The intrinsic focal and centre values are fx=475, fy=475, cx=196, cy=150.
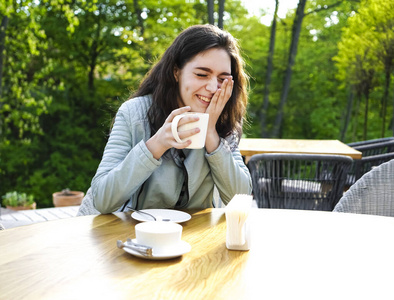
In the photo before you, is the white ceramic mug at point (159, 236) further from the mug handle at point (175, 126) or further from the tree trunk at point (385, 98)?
the tree trunk at point (385, 98)

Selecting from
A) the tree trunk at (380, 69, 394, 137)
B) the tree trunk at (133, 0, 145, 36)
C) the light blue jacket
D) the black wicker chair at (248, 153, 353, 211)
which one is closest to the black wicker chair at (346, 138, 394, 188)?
the black wicker chair at (248, 153, 353, 211)

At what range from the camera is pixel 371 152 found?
4227 mm

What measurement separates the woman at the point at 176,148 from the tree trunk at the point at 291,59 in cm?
961

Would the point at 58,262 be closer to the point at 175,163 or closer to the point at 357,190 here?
the point at 175,163

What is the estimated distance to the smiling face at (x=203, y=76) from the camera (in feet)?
5.34

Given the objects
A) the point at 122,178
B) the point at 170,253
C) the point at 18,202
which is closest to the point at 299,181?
the point at 122,178

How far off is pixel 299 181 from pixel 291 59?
8806 mm

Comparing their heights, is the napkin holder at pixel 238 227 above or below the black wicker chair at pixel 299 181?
above

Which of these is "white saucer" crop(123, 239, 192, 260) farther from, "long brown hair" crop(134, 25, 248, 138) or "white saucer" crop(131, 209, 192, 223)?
"long brown hair" crop(134, 25, 248, 138)

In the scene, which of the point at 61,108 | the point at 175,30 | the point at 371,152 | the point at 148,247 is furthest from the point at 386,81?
the point at 61,108

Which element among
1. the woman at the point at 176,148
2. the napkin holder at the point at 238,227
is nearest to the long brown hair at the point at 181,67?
the woman at the point at 176,148

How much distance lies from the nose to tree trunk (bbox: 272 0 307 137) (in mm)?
9757

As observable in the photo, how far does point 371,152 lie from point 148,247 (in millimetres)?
3664

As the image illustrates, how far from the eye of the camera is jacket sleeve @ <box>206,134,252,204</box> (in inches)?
61.6
